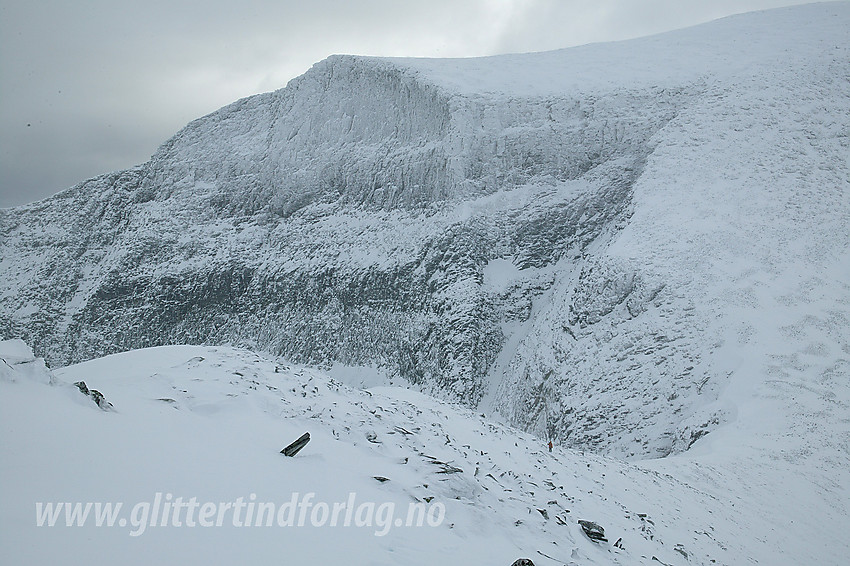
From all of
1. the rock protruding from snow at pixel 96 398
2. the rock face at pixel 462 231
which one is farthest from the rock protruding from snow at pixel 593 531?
the rock face at pixel 462 231

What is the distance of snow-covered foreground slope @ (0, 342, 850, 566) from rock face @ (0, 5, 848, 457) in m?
6.63

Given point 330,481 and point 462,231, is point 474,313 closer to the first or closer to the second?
point 462,231

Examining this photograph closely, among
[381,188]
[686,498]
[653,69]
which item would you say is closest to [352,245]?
[381,188]

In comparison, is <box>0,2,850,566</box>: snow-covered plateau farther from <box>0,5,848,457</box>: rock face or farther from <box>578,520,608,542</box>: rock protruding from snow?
<box>0,5,848,457</box>: rock face

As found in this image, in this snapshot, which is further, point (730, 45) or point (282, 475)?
point (730, 45)

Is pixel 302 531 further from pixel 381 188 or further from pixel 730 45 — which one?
pixel 730 45

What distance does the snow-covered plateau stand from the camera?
7.14 m

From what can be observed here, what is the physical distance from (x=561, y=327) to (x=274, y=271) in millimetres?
24296

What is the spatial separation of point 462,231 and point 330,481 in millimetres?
31589

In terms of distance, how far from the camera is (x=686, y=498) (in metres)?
13.1

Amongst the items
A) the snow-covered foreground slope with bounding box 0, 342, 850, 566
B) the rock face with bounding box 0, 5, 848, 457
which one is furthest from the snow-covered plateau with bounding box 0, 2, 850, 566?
the rock face with bounding box 0, 5, 848, 457

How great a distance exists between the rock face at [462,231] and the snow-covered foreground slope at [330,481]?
663 centimetres

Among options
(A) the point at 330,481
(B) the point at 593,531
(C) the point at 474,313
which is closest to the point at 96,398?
(A) the point at 330,481

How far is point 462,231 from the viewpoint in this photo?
37938 mm
